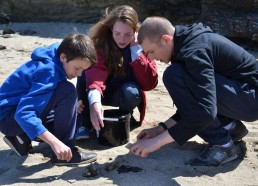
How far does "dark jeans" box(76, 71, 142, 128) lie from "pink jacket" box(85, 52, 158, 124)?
85mm

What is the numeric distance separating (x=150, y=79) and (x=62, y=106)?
2.75ft

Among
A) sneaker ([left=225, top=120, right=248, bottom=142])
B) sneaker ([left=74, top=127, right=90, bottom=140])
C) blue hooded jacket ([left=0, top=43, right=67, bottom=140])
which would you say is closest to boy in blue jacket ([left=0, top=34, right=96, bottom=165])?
blue hooded jacket ([left=0, top=43, right=67, bottom=140])

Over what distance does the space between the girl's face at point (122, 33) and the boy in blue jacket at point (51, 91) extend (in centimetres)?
47

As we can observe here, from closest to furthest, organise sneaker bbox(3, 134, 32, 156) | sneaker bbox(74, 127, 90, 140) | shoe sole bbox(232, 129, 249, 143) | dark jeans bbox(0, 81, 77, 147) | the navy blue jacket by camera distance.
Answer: the navy blue jacket, dark jeans bbox(0, 81, 77, 147), sneaker bbox(3, 134, 32, 156), shoe sole bbox(232, 129, 249, 143), sneaker bbox(74, 127, 90, 140)

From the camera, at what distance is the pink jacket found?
3109 millimetres

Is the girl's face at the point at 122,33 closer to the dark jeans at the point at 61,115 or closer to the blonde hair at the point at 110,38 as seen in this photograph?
the blonde hair at the point at 110,38

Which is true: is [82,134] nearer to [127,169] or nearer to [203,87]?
[127,169]

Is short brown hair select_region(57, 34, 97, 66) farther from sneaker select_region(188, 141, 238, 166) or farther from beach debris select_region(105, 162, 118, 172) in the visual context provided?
sneaker select_region(188, 141, 238, 166)

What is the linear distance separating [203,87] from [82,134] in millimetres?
1024

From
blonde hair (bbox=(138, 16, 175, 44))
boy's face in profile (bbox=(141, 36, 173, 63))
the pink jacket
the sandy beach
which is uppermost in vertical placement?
blonde hair (bbox=(138, 16, 175, 44))

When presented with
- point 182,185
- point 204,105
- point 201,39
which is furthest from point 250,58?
point 182,185

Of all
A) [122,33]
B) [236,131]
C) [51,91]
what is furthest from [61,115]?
[236,131]

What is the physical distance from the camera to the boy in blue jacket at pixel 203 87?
8.00ft

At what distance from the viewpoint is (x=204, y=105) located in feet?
7.89
